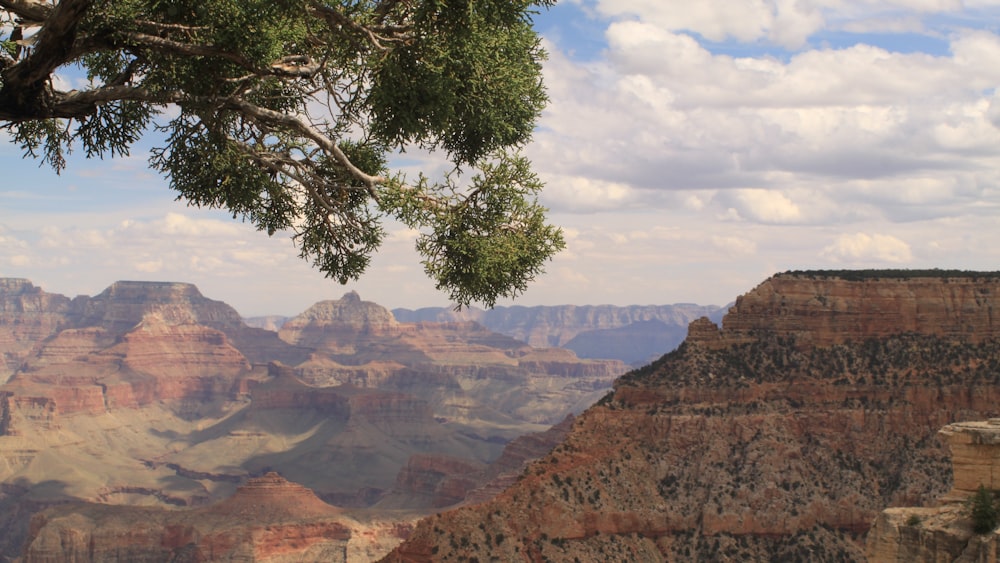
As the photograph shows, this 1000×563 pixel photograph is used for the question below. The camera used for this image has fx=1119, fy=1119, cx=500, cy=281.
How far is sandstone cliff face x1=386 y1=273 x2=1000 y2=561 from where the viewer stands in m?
78.4

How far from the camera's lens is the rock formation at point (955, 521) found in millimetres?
26031

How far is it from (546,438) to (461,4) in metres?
186

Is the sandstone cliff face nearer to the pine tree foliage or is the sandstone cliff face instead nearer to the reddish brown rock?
the pine tree foliage

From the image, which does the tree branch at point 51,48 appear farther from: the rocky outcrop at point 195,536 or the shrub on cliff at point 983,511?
the rocky outcrop at point 195,536

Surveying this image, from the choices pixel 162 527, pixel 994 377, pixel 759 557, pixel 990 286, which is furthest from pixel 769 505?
pixel 162 527

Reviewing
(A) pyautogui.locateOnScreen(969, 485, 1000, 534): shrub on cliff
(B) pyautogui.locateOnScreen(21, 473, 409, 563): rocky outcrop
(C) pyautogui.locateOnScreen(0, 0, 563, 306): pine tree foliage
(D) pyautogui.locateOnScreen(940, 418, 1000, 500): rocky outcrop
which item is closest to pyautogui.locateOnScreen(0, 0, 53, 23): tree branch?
(C) pyautogui.locateOnScreen(0, 0, 563, 306): pine tree foliage

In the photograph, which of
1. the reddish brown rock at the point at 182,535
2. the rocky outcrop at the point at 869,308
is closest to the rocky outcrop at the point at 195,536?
the reddish brown rock at the point at 182,535

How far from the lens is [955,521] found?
2723cm

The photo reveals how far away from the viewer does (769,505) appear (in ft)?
265

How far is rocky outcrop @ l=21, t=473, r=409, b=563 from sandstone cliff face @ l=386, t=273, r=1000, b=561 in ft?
265

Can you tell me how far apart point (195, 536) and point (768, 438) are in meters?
102

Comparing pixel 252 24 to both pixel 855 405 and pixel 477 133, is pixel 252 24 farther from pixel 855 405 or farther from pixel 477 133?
pixel 855 405

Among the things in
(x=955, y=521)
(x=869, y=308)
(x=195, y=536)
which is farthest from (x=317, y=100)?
(x=195, y=536)

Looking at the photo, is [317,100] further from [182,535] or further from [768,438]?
[182,535]
